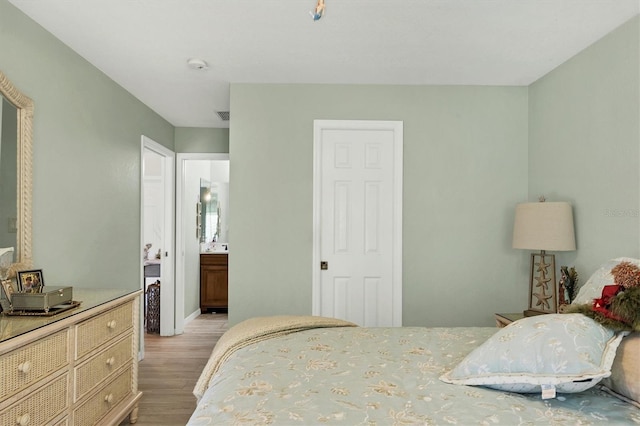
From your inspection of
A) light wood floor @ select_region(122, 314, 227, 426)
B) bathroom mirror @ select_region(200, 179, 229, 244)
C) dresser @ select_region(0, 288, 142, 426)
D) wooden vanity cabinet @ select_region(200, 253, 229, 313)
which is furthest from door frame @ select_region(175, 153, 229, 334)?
dresser @ select_region(0, 288, 142, 426)

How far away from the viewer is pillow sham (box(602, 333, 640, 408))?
133cm

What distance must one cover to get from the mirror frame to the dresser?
0.40m

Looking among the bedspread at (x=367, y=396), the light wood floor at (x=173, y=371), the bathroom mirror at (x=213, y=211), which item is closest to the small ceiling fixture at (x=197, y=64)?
the bedspread at (x=367, y=396)

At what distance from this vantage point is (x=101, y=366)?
7.56 feet

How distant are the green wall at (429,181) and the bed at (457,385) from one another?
187 cm

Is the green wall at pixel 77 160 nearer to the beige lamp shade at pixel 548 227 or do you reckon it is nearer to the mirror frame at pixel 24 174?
the mirror frame at pixel 24 174

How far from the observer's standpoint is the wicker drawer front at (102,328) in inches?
82.4

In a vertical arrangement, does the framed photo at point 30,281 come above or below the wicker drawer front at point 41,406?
above

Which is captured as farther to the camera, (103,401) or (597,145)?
(597,145)

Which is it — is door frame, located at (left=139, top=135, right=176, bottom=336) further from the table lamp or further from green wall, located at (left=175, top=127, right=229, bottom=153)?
the table lamp

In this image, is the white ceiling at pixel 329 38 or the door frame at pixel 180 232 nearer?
the white ceiling at pixel 329 38

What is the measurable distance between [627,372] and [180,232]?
179 inches

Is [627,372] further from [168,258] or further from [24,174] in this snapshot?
[168,258]

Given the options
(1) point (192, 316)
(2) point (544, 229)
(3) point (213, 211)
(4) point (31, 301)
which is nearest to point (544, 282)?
(2) point (544, 229)
